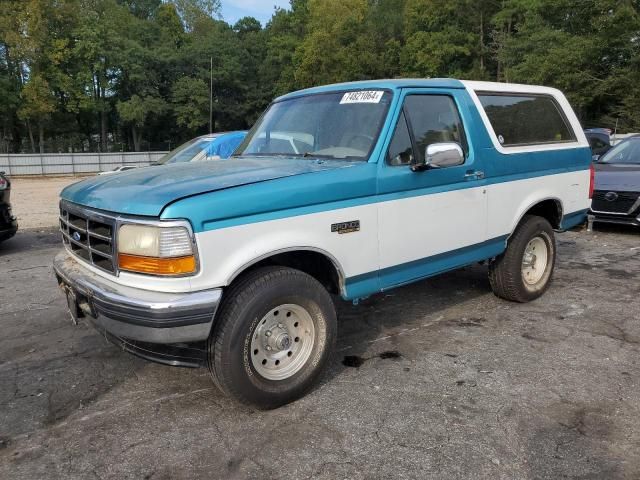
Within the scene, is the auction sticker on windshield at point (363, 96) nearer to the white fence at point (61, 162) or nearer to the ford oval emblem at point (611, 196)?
the ford oval emblem at point (611, 196)

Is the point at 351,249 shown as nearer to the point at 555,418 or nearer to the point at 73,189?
the point at 555,418

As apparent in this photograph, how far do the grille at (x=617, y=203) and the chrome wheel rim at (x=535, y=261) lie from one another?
4.06 meters

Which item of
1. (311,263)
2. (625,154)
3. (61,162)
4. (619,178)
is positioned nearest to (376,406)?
(311,263)

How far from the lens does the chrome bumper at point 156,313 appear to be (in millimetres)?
2879

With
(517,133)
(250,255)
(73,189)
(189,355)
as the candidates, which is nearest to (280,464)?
(189,355)

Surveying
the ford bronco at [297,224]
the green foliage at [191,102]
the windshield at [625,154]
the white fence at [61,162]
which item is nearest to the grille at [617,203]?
the windshield at [625,154]

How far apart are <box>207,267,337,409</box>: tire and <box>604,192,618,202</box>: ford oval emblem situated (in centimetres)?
715

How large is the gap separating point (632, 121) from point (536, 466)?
35.0m

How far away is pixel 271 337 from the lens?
335 centimetres

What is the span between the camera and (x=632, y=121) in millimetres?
31797

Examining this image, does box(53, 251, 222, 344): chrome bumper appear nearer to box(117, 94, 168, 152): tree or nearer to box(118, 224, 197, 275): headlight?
box(118, 224, 197, 275): headlight

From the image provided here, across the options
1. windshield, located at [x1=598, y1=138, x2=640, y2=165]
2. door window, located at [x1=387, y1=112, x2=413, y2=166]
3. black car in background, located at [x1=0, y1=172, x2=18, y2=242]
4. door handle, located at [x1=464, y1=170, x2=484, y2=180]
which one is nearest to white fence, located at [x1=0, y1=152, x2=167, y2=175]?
black car in background, located at [x1=0, y1=172, x2=18, y2=242]

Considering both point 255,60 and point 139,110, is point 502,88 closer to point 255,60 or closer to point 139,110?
point 139,110

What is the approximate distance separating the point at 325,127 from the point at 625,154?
309 inches
